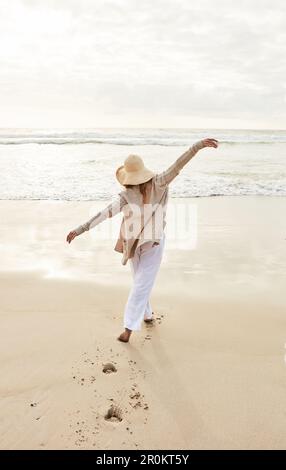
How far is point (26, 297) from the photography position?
15.0 feet

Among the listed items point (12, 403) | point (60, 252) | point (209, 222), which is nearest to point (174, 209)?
point (209, 222)

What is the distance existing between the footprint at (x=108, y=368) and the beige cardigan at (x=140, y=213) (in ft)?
2.96

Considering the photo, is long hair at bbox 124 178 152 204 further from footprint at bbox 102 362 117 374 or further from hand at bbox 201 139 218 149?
footprint at bbox 102 362 117 374

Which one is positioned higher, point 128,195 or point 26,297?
point 128,195

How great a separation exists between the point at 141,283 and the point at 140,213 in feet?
1.97

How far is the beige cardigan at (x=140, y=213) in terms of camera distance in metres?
3.50

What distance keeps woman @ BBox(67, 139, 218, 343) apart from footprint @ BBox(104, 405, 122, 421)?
35.3 inches

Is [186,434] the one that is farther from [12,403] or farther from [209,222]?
[209,222]

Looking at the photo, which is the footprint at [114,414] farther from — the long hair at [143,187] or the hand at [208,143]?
the hand at [208,143]

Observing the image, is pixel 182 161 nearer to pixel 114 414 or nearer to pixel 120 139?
pixel 114 414

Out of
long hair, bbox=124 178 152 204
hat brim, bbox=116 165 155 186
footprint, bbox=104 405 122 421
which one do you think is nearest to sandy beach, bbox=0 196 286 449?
footprint, bbox=104 405 122 421

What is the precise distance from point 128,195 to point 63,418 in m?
1.76

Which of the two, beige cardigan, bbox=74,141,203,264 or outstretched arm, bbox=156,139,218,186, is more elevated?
outstretched arm, bbox=156,139,218,186

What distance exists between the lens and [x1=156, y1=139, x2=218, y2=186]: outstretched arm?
336cm
